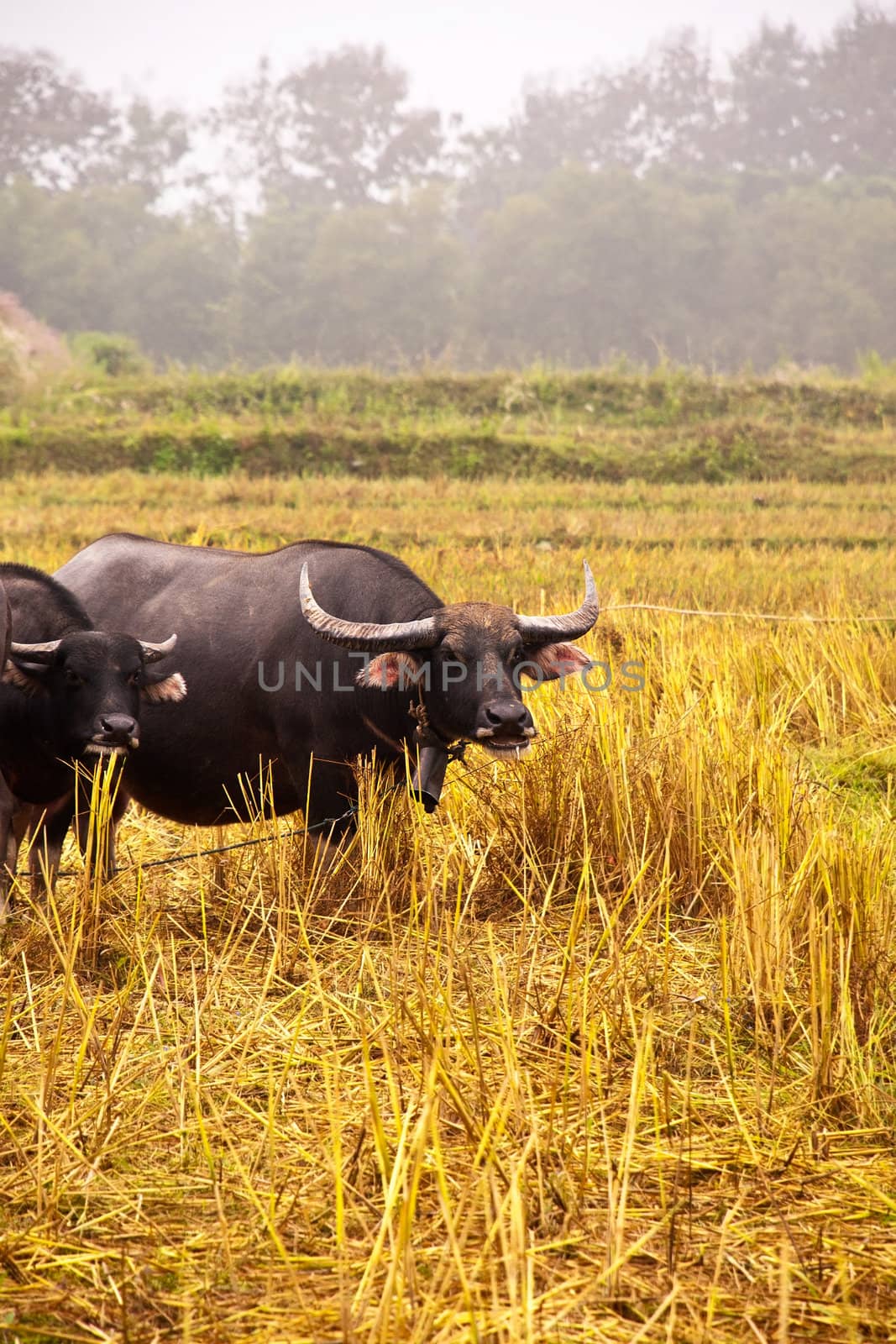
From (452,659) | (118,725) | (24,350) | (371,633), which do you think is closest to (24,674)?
(118,725)

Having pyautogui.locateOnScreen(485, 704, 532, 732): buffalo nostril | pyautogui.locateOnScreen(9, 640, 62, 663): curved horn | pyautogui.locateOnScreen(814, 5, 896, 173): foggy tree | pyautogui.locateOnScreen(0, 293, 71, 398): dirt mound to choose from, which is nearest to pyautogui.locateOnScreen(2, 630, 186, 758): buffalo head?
pyautogui.locateOnScreen(9, 640, 62, 663): curved horn

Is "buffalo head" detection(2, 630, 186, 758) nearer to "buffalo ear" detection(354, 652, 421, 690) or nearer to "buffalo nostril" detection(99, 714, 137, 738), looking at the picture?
"buffalo nostril" detection(99, 714, 137, 738)

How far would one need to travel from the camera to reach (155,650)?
11.2 ft

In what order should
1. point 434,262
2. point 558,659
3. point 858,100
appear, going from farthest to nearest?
point 858,100 < point 434,262 < point 558,659

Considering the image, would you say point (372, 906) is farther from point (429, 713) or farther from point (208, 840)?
point (208, 840)

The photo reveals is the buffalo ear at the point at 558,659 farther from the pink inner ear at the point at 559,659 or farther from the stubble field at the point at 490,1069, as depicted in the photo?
the stubble field at the point at 490,1069

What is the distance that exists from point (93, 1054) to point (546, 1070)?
0.88 m

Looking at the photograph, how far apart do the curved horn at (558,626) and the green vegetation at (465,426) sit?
1054 cm

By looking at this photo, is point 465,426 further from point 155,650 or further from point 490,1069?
point 490,1069

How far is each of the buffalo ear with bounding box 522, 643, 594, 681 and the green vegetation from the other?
416 inches

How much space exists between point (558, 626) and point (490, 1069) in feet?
4.90

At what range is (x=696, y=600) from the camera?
7.07 metres

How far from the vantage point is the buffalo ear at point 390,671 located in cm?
328

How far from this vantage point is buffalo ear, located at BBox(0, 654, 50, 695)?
3203mm
